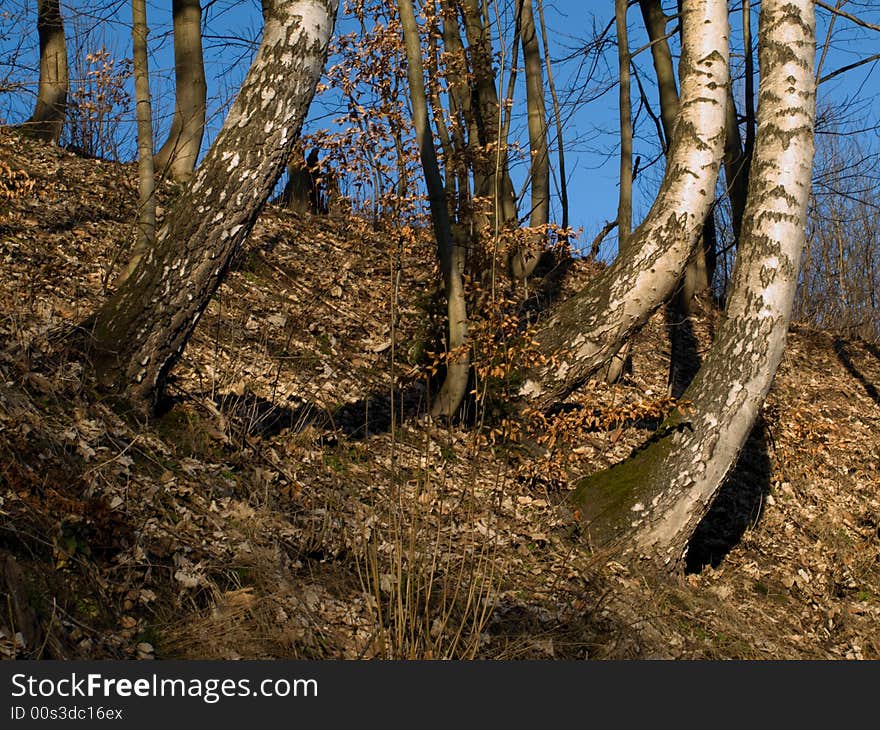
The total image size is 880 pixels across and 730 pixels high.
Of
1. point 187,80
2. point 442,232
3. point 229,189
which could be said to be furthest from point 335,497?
point 187,80

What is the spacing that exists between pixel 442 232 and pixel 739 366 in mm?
2607

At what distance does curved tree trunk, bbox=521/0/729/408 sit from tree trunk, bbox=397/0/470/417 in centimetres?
75

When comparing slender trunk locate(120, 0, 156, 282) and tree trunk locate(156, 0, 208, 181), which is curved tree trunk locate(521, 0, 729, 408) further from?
tree trunk locate(156, 0, 208, 181)

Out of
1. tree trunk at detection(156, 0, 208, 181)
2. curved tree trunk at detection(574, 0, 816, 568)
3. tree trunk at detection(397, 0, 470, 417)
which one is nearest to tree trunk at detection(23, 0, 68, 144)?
tree trunk at detection(156, 0, 208, 181)

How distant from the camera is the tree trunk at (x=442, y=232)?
7.20 meters

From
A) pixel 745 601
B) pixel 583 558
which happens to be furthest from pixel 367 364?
pixel 745 601

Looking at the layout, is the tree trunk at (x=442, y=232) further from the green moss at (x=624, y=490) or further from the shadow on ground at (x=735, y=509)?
the shadow on ground at (x=735, y=509)

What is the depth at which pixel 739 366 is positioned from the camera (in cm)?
649

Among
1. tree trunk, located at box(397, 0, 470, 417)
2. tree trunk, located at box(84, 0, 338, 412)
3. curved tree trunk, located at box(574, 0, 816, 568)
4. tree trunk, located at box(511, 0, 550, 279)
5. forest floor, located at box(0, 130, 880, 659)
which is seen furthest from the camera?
tree trunk, located at box(511, 0, 550, 279)

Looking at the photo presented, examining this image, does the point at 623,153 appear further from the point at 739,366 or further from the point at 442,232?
the point at 739,366

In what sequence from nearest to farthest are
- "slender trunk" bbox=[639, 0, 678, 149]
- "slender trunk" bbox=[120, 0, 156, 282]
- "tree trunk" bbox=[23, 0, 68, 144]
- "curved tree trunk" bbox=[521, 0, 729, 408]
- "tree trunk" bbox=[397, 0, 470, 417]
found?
"curved tree trunk" bbox=[521, 0, 729, 408], "tree trunk" bbox=[397, 0, 470, 417], "slender trunk" bbox=[120, 0, 156, 282], "tree trunk" bbox=[23, 0, 68, 144], "slender trunk" bbox=[639, 0, 678, 149]

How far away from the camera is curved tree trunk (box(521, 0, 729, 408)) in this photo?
6867 millimetres

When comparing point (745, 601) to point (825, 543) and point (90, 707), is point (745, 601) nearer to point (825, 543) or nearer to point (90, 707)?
point (825, 543)

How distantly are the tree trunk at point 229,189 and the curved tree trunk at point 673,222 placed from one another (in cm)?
291
